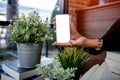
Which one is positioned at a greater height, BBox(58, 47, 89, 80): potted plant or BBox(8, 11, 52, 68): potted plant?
BBox(8, 11, 52, 68): potted plant

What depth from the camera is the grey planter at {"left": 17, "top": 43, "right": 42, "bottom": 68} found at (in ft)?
3.64

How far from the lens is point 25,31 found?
1.08 meters

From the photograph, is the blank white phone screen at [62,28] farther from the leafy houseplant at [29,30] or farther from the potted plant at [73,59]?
the leafy houseplant at [29,30]

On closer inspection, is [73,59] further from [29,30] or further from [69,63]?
[29,30]

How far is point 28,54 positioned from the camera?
1.12 m

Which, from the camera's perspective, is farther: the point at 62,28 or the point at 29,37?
the point at 29,37

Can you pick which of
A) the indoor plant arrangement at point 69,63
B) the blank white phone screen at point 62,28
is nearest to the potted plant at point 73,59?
the indoor plant arrangement at point 69,63

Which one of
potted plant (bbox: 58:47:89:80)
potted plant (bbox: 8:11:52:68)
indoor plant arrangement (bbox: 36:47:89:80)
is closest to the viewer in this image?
indoor plant arrangement (bbox: 36:47:89:80)

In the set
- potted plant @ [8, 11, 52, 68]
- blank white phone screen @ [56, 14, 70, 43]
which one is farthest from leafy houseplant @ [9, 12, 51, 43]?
blank white phone screen @ [56, 14, 70, 43]

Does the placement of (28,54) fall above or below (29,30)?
below

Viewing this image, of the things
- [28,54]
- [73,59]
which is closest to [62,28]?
[73,59]

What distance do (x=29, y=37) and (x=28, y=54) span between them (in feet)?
0.41

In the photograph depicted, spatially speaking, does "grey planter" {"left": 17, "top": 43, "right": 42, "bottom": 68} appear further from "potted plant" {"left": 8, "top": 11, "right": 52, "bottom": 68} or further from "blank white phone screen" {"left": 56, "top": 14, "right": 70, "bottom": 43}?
"blank white phone screen" {"left": 56, "top": 14, "right": 70, "bottom": 43}

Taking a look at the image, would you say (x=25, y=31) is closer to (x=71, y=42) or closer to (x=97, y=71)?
(x=71, y=42)
